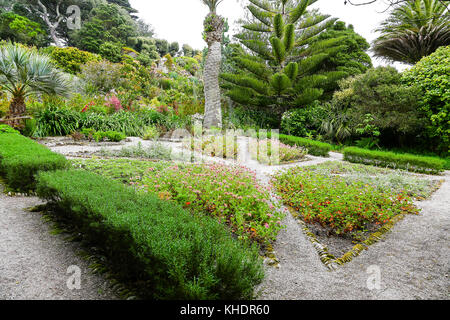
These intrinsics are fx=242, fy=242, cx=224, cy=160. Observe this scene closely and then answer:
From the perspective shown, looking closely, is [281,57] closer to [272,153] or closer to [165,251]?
[272,153]

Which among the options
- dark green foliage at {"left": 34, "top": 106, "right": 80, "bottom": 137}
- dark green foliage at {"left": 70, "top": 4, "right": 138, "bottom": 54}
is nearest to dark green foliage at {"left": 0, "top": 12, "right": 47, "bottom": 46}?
dark green foliage at {"left": 70, "top": 4, "right": 138, "bottom": 54}

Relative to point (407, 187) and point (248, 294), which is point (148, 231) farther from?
point (407, 187)

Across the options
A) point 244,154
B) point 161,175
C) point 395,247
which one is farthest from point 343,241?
point 244,154

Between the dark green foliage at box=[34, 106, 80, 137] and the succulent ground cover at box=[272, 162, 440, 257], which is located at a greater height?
the dark green foliage at box=[34, 106, 80, 137]

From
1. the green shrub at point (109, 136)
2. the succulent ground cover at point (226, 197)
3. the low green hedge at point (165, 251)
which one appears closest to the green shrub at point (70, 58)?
the green shrub at point (109, 136)

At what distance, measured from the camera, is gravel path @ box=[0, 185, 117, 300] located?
5.38ft

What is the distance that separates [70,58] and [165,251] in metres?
21.7

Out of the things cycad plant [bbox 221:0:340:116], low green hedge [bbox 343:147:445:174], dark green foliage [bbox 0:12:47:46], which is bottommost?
low green hedge [bbox 343:147:445:174]

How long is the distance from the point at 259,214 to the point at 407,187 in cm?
341

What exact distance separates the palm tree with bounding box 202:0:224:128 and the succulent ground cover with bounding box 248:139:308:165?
161 inches

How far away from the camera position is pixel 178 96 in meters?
13.9

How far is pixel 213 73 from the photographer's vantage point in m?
10.9

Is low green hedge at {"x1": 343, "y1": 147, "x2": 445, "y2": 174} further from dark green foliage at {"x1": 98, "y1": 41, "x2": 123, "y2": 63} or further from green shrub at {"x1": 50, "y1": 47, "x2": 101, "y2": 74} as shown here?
dark green foliage at {"x1": 98, "y1": 41, "x2": 123, "y2": 63}

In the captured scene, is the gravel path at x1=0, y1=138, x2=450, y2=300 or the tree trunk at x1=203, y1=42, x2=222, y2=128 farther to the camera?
the tree trunk at x1=203, y1=42, x2=222, y2=128
